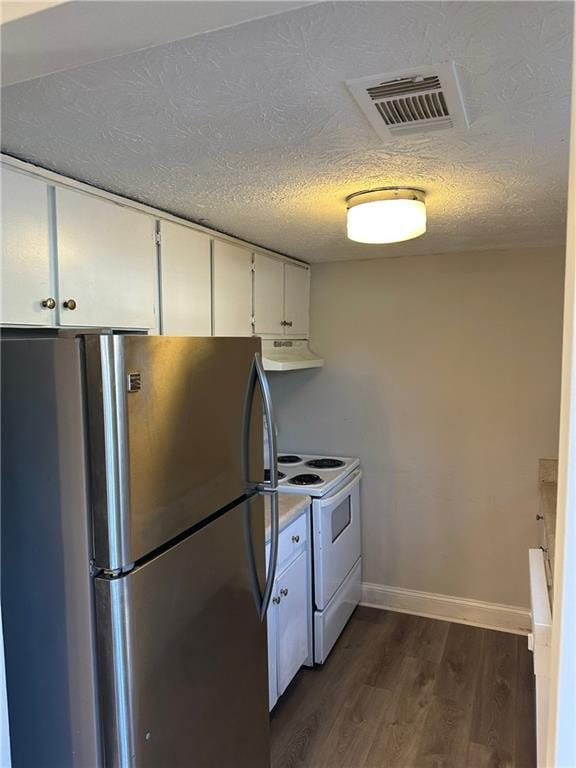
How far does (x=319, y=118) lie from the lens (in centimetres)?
118

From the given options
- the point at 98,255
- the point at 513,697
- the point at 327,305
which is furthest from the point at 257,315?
the point at 513,697

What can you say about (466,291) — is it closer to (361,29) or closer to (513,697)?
(513,697)

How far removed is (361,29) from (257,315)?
186cm

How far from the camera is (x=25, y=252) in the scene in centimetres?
138

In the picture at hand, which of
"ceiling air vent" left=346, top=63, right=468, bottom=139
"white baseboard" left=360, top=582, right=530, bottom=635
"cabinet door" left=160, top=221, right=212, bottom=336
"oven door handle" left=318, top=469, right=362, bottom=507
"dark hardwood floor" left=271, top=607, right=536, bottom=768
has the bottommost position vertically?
"dark hardwood floor" left=271, top=607, right=536, bottom=768

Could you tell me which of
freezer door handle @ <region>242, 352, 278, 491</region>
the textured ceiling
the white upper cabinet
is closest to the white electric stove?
the white upper cabinet

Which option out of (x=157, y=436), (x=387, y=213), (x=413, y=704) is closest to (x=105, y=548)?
(x=157, y=436)

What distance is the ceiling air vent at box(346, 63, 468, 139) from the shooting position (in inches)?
39.1

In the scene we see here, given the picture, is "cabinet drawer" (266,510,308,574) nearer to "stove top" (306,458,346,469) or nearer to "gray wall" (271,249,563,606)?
"stove top" (306,458,346,469)

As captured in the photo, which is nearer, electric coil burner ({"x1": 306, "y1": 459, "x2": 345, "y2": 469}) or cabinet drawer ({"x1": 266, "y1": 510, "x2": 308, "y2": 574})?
cabinet drawer ({"x1": 266, "y1": 510, "x2": 308, "y2": 574})

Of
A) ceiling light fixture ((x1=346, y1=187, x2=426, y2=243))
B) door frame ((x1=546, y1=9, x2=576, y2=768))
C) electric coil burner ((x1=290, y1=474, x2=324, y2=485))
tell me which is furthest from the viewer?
electric coil burner ((x1=290, y1=474, x2=324, y2=485))

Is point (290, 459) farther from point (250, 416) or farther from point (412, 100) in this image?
point (412, 100)

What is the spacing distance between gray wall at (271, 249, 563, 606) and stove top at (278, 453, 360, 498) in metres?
0.15

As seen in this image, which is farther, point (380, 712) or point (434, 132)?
point (380, 712)
